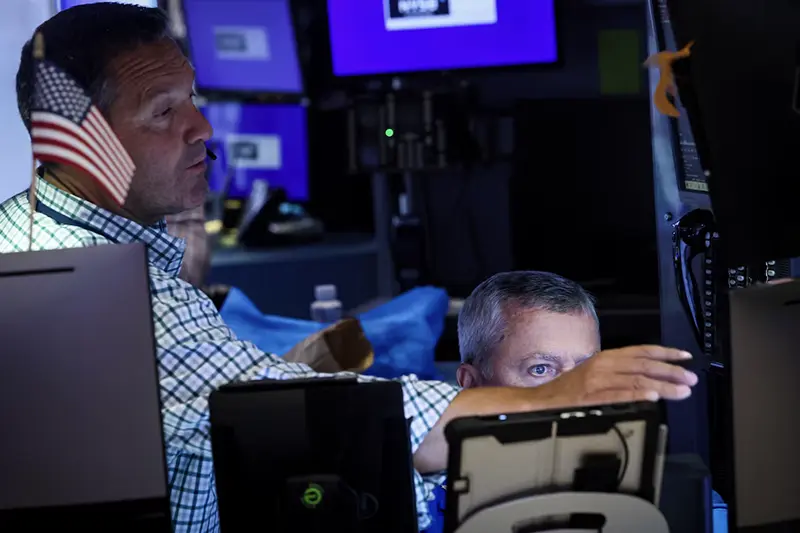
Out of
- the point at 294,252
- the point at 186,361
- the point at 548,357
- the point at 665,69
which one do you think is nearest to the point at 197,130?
the point at 186,361

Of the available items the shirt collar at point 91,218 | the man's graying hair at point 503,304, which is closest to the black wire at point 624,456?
the shirt collar at point 91,218

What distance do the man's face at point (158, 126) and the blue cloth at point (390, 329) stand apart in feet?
4.33

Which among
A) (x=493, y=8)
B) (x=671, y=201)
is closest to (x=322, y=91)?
(x=493, y=8)

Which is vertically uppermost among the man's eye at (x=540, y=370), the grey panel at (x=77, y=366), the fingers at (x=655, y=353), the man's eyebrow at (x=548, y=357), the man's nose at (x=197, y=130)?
the man's nose at (x=197, y=130)

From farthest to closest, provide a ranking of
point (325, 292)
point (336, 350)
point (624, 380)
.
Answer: point (325, 292) < point (336, 350) < point (624, 380)

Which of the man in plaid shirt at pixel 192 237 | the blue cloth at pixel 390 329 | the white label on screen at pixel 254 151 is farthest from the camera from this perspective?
the white label on screen at pixel 254 151

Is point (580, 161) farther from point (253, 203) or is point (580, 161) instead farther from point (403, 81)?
point (253, 203)

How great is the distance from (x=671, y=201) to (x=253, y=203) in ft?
8.49

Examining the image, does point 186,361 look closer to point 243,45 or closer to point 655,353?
point 655,353

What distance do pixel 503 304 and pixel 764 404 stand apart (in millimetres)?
749

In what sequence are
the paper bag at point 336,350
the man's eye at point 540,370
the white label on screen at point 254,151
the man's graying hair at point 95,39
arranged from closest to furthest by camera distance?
1. the man's graying hair at point 95,39
2. the man's eye at point 540,370
3. the paper bag at point 336,350
4. the white label on screen at point 254,151

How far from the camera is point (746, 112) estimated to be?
123 centimetres

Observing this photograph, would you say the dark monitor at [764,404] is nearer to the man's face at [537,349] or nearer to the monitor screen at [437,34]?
the man's face at [537,349]

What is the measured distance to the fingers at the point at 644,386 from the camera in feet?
3.86
